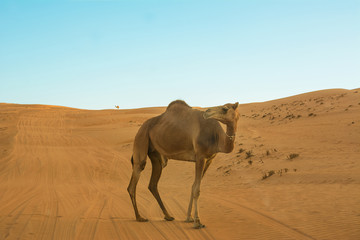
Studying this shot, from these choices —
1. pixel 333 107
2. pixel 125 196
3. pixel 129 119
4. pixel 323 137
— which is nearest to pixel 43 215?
pixel 125 196

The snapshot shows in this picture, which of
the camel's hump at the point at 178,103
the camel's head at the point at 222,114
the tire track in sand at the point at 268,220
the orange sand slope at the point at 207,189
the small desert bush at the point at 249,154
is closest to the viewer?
the tire track in sand at the point at 268,220

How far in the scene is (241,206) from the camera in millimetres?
9891

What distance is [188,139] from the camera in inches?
313

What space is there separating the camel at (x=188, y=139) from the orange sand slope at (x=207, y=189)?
117cm

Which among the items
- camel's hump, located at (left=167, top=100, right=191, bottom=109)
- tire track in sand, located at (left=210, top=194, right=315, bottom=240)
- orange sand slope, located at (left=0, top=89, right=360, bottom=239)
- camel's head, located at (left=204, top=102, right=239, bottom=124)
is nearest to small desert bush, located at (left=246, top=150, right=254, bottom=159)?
orange sand slope, located at (left=0, top=89, right=360, bottom=239)

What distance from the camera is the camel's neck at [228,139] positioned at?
710cm

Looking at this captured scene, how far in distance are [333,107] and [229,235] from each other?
29107 mm

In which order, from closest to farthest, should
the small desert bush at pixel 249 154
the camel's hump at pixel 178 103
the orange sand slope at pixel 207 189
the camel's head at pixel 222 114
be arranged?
the camel's head at pixel 222 114, the orange sand slope at pixel 207 189, the camel's hump at pixel 178 103, the small desert bush at pixel 249 154

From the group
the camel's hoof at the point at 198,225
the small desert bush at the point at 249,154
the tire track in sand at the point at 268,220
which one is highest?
the small desert bush at the point at 249,154

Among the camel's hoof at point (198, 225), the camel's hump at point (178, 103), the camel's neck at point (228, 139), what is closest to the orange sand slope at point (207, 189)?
the camel's hoof at point (198, 225)

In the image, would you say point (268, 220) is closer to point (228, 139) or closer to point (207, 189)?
point (228, 139)

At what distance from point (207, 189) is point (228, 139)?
7.51 m

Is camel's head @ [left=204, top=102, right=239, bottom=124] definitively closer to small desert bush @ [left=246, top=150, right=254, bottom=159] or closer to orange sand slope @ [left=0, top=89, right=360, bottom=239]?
orange sand slope @ [left=0, top=89, right=360, bottom=239]

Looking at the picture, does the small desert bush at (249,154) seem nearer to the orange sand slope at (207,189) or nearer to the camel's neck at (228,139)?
the orange sand slope at (207,189)
